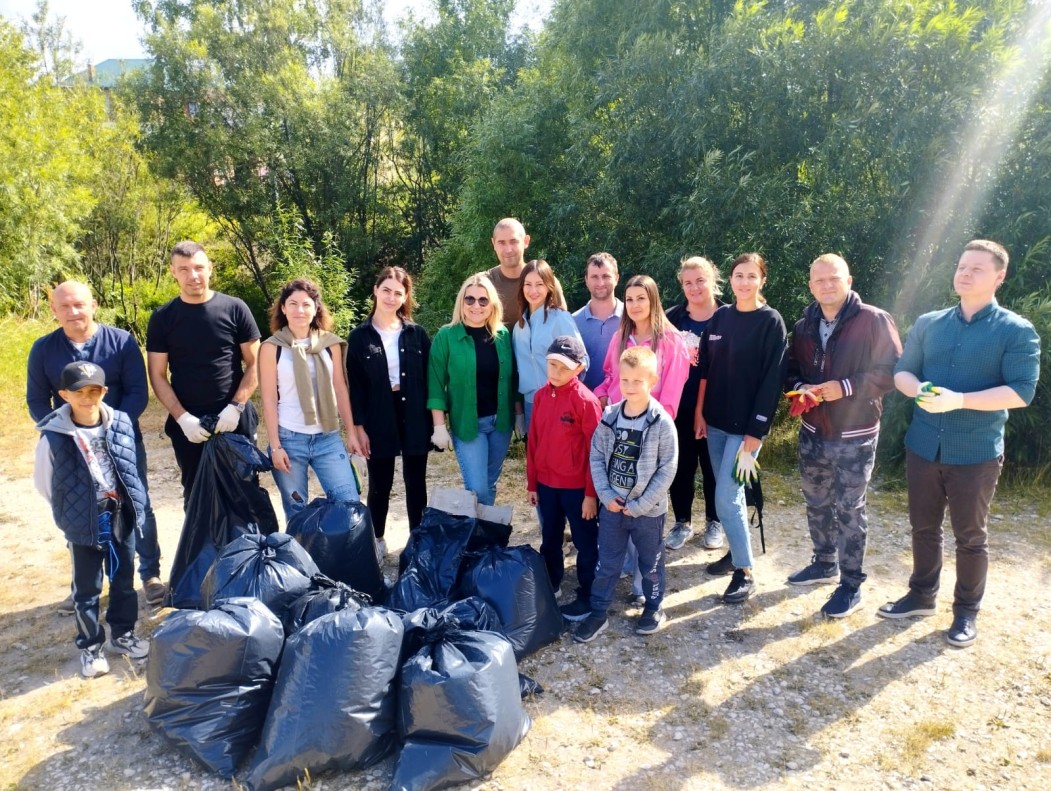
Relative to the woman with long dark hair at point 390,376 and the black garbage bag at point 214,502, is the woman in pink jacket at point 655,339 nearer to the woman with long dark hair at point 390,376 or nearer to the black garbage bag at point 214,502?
the woman with long dark hair at point 390,376

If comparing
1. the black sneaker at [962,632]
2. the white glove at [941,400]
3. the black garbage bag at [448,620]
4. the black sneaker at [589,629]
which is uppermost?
the white glove at [941,400]

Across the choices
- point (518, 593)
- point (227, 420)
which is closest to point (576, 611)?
point (518, 593)

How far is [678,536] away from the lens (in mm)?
4508

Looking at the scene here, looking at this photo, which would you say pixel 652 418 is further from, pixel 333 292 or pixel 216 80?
pixel 216 80

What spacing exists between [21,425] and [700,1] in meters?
9.03

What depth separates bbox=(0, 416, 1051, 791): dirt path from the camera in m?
2.61

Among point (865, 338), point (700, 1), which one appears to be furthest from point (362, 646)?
point (700, 1)

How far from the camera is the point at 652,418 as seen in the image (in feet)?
10.6

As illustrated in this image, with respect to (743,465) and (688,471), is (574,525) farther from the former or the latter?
(688,471)

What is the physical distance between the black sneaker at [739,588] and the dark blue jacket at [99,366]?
3.17 m

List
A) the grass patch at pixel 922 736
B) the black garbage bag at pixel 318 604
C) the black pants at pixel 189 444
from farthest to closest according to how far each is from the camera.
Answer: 1. the black pants at pixel 189 444
2. the black garbage bag at pixel 318 604
3. the grass patch at pixel 922 736

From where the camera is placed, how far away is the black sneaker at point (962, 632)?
3.34 meters

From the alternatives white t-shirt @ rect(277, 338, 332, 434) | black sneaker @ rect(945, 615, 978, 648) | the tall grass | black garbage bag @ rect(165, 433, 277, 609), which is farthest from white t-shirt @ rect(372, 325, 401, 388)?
the tall grass

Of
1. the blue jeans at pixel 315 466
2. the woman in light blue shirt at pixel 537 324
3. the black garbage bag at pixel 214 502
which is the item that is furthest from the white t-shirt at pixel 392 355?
the black garbage bag at pixel 214 502
